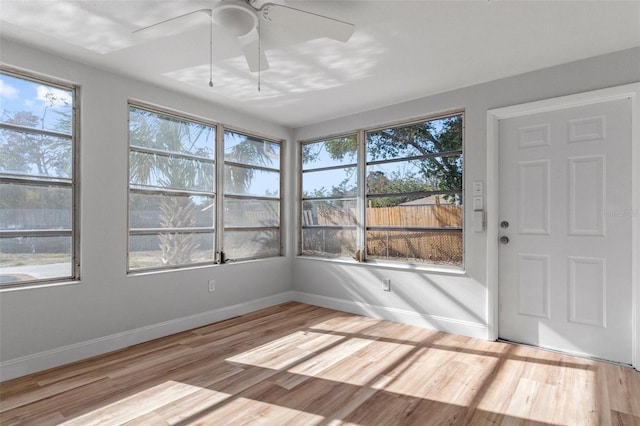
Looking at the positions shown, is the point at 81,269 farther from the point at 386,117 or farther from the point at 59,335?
the point at 386,117

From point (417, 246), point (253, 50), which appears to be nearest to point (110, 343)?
point (253, 50)

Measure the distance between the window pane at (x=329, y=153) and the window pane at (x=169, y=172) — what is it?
148 cm

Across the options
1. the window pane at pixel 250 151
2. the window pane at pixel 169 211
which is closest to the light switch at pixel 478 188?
the window pane at pixel 250 151

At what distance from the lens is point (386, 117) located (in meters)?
4.09

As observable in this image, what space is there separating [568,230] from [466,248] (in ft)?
2.89

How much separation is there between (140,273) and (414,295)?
2.91 m

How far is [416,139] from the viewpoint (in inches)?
154

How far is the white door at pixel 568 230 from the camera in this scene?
279cm

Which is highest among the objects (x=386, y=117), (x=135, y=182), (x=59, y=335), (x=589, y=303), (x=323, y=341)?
(x=386, y=117)

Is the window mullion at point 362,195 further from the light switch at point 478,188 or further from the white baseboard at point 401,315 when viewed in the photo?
the light switch at point 478,188

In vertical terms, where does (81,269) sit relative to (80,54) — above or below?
below

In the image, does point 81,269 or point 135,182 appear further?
point 135,182

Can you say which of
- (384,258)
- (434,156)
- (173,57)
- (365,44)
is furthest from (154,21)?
(384,258)

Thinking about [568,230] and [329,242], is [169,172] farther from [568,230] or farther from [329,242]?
[568,230]
